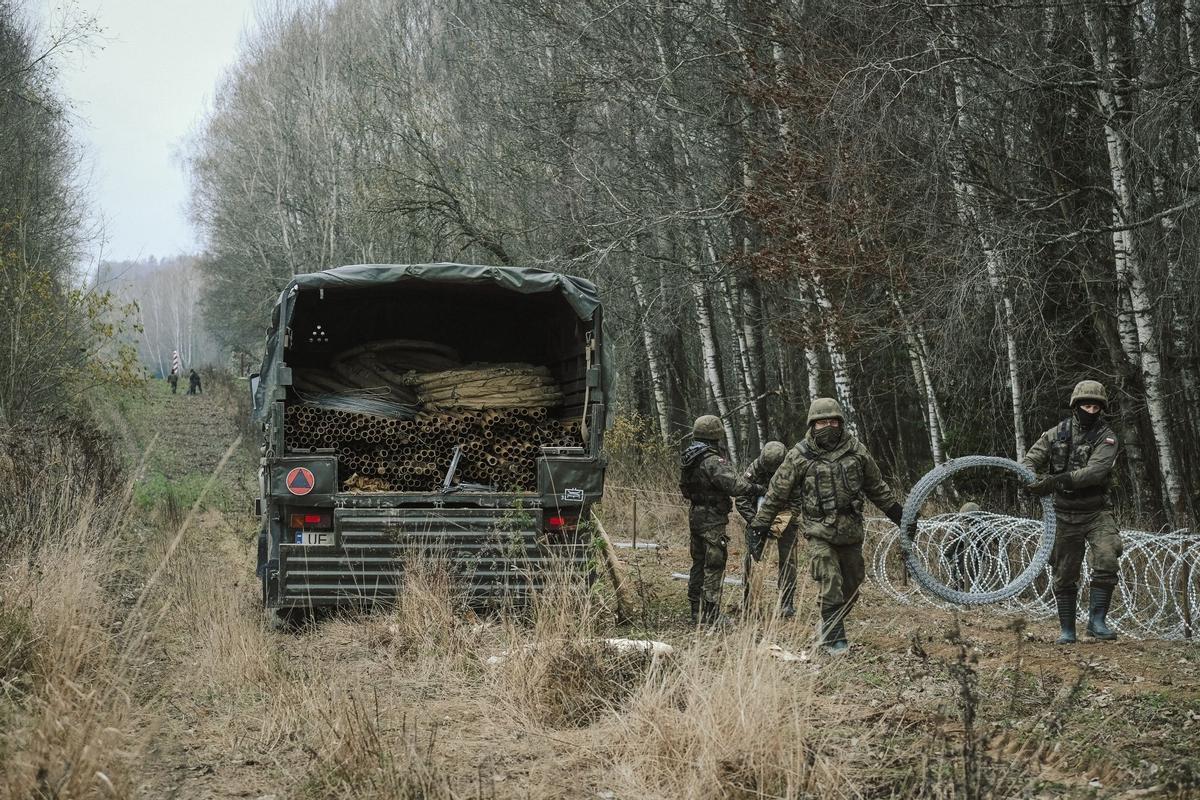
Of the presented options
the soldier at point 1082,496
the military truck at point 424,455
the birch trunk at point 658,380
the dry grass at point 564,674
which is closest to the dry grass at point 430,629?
the military truck at point 424,455

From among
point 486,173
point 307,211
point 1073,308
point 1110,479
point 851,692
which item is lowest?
point 851,692

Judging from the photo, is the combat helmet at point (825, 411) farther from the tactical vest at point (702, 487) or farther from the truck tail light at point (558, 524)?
the truck tail light at point (558, 524)

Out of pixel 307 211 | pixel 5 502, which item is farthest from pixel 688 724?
pixel 307 211

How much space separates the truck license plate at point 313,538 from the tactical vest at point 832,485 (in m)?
3.56

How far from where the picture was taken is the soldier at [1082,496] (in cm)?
961

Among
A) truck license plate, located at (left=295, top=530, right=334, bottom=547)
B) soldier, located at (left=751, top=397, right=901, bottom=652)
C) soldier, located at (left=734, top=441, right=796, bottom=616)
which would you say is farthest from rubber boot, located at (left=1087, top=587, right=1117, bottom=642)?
truck license plate, located at (left=295, top=530, right=334, bottom=547)

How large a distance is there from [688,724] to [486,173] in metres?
19.5

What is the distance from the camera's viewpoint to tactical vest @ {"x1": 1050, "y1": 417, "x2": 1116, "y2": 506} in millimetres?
9688

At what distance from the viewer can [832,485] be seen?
9.14 meters

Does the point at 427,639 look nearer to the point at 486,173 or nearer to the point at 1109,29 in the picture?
the point at 1109,29

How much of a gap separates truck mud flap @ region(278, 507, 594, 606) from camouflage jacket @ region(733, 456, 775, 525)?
4.97 feet

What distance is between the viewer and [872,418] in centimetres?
2014

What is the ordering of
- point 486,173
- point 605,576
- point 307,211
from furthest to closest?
point 307,211
point 486,173
point 605,576

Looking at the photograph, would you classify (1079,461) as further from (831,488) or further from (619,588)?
(619,588)
